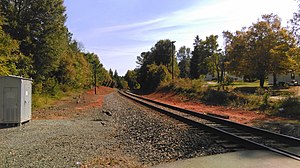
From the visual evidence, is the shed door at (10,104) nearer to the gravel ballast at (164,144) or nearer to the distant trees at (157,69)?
the gravel ballast at (164,144)

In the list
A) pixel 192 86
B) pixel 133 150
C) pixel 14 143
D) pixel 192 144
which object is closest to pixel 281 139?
pixel 192 144

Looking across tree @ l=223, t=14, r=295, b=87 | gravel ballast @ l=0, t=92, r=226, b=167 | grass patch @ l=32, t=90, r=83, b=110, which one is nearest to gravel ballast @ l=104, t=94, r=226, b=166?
gravel ballast @ l=0, t=92, r=226, b=167

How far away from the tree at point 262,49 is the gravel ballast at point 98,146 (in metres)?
41.7

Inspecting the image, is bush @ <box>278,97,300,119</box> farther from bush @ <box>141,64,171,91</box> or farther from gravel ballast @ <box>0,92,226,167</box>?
bush @ <box>141,64,171,91</box>

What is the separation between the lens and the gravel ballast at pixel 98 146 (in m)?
7.48

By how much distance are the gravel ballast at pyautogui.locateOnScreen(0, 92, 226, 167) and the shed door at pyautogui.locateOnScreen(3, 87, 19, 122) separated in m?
0.74

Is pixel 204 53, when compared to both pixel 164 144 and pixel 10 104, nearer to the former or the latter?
pixel 10 104

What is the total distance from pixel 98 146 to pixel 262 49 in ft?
155

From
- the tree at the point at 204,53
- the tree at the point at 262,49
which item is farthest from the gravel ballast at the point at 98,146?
the tree at the point at 204,53

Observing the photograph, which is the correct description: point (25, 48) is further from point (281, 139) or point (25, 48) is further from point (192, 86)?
point (281, 139)

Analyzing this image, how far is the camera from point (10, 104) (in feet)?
44.2

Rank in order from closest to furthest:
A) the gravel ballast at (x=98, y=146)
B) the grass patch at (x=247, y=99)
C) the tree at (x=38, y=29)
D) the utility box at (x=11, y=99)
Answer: the gravel ballast at (x=98, y=146), the utility box at (x=11, y=99), the grass patch at (x=247, y=99), the tree at (x=38, y=29)

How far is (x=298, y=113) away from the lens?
17547 millimetres

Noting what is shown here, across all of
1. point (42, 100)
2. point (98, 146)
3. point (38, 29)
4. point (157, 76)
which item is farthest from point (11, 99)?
point (157, 76)
